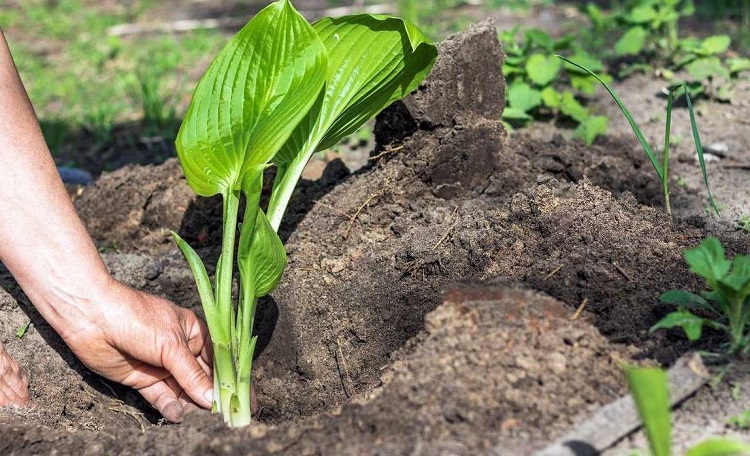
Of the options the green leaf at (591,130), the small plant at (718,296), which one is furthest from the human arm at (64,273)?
the green leaf at (591,130)

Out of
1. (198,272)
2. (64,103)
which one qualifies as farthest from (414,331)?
(64,103)

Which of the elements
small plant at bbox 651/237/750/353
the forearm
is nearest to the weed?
small plant at bbox 651/237/750/353

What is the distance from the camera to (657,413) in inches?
50.2

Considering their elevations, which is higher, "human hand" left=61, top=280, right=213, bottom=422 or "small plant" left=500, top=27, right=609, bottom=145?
"small plant" left=500, top=27, right=609, bottom=145

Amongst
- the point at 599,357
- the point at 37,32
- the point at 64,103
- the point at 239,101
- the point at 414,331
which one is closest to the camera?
the point at 599,357

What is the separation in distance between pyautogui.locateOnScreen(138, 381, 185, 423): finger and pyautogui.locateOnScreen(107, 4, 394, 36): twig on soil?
11.0ft

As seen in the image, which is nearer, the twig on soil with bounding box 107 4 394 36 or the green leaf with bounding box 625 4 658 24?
the green leaf with bounding box 625 4 658 24

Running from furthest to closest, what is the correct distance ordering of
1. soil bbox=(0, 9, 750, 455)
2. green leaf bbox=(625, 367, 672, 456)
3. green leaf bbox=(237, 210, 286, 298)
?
green leaf bbox=(237, 210, 286, 298) → soil bbox=(0, 9, 750, 455) → green leaf bbox=(625, 367, 672, 456)

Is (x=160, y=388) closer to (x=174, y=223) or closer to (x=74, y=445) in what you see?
(x=74, y=445)

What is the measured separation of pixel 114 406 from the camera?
86.1 inches

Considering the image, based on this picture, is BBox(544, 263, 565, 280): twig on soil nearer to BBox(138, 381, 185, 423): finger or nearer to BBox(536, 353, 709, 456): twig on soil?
BBox(536, 353, 709, 456): twig on soil

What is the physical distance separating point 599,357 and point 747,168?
140 cm

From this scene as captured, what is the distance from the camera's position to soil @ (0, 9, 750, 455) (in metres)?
1.56

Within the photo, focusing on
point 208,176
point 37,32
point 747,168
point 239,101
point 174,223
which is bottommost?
point 37,32
